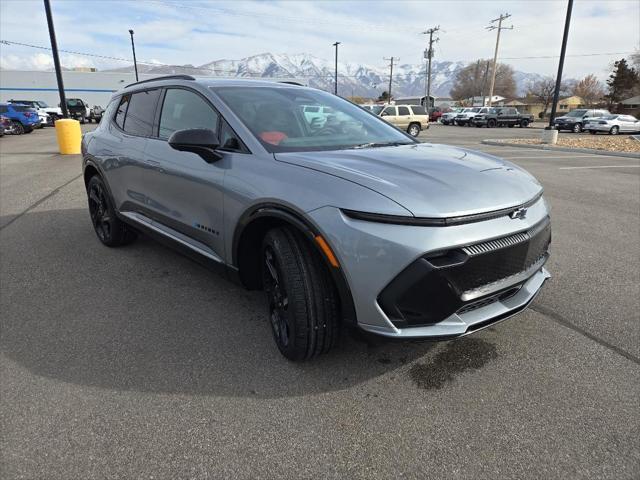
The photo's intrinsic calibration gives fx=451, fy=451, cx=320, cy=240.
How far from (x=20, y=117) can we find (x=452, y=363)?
2695cm

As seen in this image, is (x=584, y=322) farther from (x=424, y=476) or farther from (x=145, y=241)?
(x=145, y=241)

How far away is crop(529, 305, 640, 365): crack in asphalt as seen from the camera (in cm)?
277

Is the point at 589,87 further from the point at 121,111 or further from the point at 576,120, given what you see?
the point at 121,111

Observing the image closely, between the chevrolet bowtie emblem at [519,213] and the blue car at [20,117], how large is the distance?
2683 centimetres

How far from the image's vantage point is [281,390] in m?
2.46

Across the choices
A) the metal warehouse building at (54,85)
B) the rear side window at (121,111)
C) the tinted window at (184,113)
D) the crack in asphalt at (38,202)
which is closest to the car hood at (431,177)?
the tinted window at (184,113)

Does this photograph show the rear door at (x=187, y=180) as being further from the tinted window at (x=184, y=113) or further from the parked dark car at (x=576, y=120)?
the parked dark car at (x=576, y=120)

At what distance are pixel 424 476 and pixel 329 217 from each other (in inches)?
47.6

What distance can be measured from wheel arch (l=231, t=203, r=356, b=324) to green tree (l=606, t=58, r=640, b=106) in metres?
72.0

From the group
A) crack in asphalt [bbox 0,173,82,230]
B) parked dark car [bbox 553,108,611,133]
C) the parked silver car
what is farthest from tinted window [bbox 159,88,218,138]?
parked dark car [bbox 553,108,611,133]

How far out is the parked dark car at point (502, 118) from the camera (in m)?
38.0

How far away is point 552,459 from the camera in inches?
78.2

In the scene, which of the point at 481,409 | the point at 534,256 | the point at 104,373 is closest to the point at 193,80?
the point at 104,373

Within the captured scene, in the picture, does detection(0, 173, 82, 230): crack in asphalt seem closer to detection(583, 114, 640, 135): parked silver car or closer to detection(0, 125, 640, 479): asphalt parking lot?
detection(0, 125, 640, 479): asphalt parking lot
